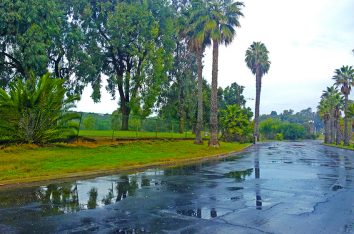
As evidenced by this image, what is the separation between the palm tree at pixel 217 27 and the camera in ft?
118

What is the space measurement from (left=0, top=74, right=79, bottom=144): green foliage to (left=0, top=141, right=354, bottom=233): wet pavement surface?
8.71m

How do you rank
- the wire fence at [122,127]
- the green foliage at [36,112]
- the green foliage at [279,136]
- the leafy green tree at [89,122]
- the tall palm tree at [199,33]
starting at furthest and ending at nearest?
the green foliage at [279,136] < the tall palm tree at [199,33] < the wire fence at [122,127] < the leafy green tree at [89,122] < the green foliage at [36,112]

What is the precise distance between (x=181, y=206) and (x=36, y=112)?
47.4ft

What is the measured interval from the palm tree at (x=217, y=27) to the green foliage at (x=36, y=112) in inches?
657

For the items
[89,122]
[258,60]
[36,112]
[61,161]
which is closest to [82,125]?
[89,122]

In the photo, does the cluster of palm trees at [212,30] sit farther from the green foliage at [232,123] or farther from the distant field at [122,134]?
the green foliage at [232,123]

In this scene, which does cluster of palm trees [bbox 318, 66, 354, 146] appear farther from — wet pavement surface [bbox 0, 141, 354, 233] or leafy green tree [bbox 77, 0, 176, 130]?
wet pavement surface [bbox 0, 141, 354, 233]

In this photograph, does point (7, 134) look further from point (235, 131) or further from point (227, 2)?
point (235, 131)

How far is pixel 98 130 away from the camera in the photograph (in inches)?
1064

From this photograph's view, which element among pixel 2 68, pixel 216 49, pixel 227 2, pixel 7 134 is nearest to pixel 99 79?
pixel 2 68

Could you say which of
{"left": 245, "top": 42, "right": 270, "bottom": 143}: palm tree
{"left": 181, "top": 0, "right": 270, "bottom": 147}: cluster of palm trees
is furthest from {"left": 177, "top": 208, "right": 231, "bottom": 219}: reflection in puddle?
{"left": 245, "top": 42, "right": 270, "bottom": 143}: palm tree

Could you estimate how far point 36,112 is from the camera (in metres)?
20.5

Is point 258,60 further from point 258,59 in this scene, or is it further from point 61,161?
point 61,161

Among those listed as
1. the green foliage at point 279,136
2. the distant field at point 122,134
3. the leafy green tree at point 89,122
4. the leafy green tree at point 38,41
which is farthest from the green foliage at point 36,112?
the green foliage at point 279,136
